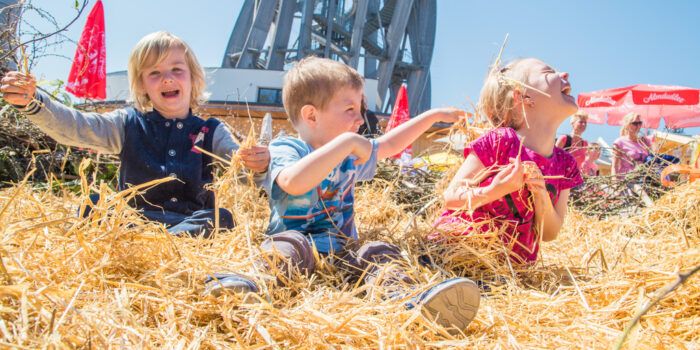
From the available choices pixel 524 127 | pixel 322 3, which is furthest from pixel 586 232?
pixel 322 3

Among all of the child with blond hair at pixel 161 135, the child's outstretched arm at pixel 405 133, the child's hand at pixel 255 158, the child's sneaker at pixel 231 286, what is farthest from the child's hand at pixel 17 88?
the child's outstretched arm at pixel 405 133

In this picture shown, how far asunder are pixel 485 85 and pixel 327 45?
24924mm

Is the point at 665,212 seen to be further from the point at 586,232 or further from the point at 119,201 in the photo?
the point at 119,201

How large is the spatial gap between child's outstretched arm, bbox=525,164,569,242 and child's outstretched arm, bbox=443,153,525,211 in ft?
0.20

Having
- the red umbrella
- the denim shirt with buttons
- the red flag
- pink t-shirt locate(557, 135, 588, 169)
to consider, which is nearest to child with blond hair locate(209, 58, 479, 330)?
the denim shirt with buttons

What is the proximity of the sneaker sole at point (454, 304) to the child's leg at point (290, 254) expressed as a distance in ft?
1.51

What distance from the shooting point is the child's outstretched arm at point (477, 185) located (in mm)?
1570

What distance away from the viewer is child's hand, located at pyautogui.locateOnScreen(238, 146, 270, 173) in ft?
4.94

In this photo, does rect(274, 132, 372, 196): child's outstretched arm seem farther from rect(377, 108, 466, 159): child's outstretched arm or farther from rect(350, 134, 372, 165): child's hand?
rect(377, 108, 466, 159): child's outstretched arm

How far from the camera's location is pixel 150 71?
219 centimetres

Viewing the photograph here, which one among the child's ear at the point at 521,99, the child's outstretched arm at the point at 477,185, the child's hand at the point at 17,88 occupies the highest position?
the child's hand at the point at 17,88

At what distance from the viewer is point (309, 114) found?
1847mm

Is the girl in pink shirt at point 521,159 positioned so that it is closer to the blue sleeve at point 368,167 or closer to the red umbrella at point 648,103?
the blue sleeve at point 368,167

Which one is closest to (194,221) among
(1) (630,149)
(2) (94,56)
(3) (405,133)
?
(3) (405,133)
